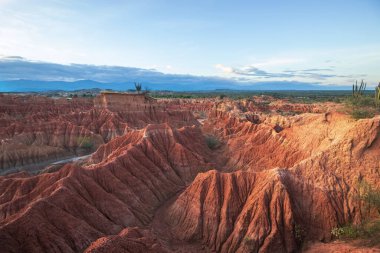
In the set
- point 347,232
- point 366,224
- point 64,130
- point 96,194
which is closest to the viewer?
point 347,232

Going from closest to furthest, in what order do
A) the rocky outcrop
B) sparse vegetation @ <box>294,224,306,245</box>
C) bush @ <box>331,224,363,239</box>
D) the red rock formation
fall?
1. the red rock formation
2. the rocky outcrop
3. bush @ <box>331,224,363,239</box>
4. sparse vegetation @ <box>294,224,306,245</box>

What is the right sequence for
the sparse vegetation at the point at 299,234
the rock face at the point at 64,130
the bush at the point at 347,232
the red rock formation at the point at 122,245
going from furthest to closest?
the rock face at the point at 64,130 → the sparse vegetation at the point at 299,234 → the bush at the point at 347,232 → the red rock formation at the point at 122,245

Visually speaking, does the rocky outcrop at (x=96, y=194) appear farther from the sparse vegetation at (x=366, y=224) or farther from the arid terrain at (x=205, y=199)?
the sparse vegetation at (x=366, y=224)

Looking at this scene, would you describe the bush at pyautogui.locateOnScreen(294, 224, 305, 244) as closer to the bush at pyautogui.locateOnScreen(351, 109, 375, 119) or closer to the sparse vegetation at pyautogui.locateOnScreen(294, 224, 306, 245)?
the sparse vegetation at pyautogui.locateOnScreen(294, 224, 306, 245)

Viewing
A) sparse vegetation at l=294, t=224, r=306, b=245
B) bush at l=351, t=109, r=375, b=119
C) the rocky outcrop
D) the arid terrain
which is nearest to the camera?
the rocky outcrop

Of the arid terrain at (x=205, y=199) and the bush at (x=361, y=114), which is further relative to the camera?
the bush at (x=361, y=114)

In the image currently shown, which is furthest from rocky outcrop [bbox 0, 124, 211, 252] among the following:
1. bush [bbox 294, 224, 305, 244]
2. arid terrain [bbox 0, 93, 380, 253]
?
bush [bbox 294, 224, 305, 244]

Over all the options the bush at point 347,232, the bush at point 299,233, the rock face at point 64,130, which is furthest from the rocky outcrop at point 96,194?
the rock face at point 64,130

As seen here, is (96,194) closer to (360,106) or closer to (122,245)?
(122,245)

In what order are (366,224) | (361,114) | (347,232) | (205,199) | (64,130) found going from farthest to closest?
(64,130) < (361,114) < (205,199) < (366,224) < (347,232)

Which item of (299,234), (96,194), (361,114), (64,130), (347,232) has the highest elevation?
(361,114)

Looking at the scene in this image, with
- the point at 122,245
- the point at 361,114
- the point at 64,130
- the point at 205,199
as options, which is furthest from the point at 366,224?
the point at 64,130

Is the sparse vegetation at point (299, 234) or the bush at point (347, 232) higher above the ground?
the bush at point (347, 232)
